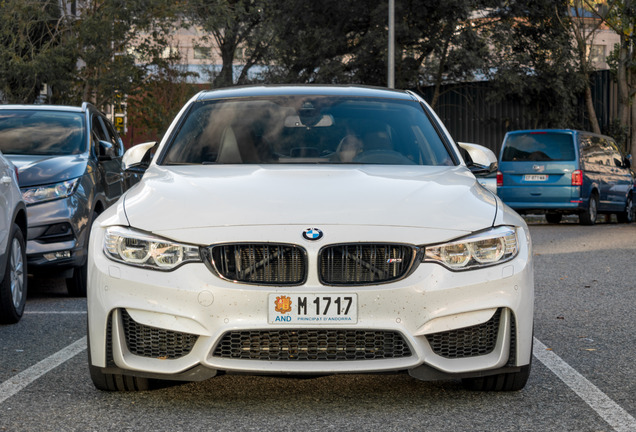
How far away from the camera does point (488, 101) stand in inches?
1400

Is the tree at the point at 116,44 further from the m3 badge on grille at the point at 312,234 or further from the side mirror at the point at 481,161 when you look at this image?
the m3 badge on grille at the point at 312,234

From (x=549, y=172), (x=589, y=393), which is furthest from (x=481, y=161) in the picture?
(x=549, y=172)

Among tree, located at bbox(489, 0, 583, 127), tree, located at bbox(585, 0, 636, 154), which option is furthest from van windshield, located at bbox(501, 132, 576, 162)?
tree, located at bbox(489, 0, 583, 127)

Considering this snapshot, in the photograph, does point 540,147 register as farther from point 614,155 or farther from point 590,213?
point 614,155

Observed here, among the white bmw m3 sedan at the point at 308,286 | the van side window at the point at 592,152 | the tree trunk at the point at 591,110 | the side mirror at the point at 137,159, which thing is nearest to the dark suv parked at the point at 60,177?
the side mirror at the point at 137,159

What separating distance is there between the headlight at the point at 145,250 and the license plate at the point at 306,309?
415mm

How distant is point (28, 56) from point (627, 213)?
48.7 ft

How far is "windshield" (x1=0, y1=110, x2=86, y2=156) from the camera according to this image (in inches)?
412

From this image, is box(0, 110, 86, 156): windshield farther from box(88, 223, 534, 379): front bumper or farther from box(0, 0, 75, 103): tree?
box(0, 0, 75, 103): tree

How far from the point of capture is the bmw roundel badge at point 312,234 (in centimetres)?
494

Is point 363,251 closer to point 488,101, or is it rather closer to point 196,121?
point 196,121

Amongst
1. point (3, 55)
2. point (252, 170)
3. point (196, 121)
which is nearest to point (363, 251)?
point (252, 170)

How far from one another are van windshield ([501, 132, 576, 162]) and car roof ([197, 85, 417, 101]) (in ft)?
48.5

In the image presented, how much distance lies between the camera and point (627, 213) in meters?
24.2
